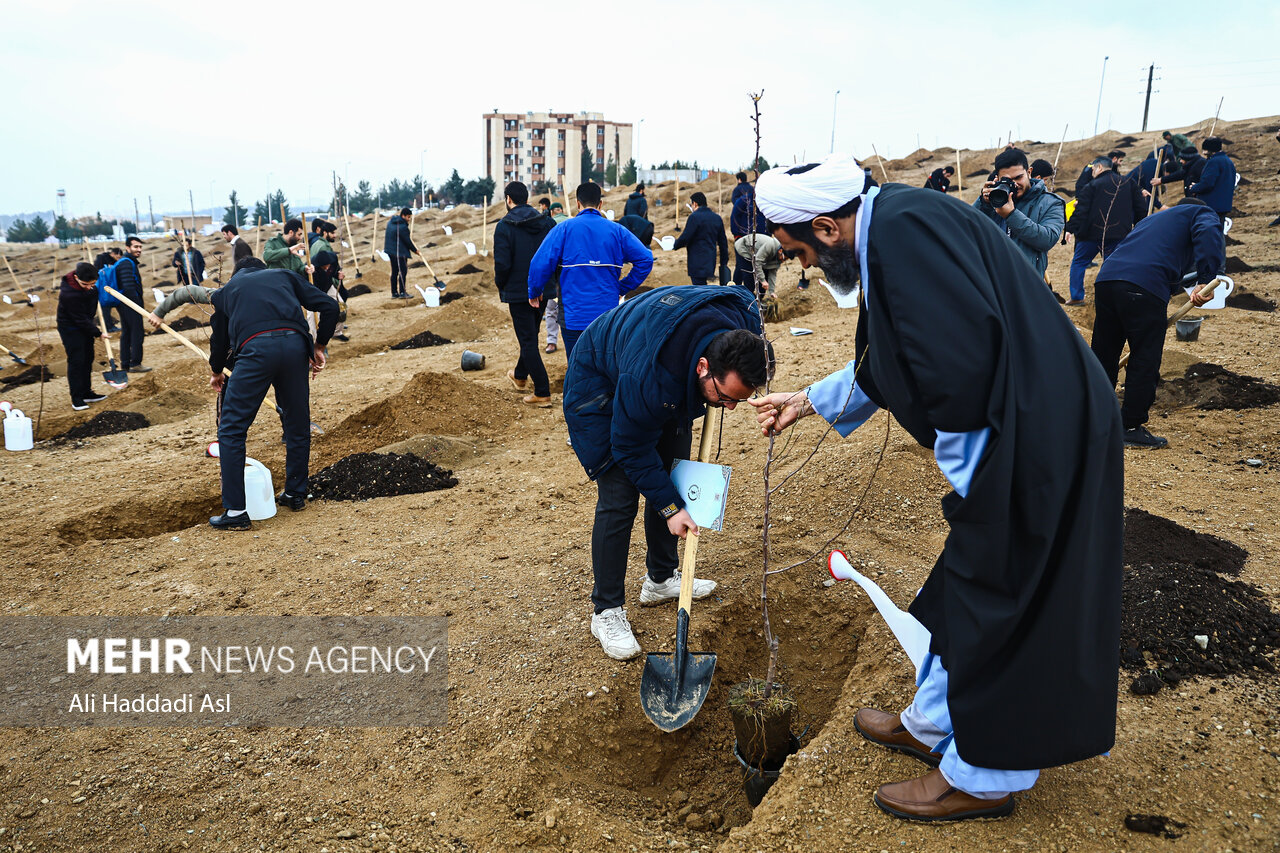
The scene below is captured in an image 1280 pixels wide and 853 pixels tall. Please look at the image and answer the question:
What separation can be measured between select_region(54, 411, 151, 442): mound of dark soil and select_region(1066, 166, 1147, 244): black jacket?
10042 millimetres

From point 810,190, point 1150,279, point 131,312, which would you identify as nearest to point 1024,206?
point 1150,279

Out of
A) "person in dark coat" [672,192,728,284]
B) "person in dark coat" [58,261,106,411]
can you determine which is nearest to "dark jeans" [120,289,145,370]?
"person in dark coat" [58,261,106,411]

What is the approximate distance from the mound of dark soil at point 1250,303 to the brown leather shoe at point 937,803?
29.4ft

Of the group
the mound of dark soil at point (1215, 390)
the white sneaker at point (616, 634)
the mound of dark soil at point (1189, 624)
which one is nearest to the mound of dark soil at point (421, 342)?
the white sneaker at point (616, 634)

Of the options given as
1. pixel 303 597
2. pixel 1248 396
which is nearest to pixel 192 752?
pixel 303 597

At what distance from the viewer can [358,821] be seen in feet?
7.66

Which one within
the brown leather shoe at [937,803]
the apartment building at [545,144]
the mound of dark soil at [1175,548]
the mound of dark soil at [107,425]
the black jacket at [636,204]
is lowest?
the mound of dark soil at [107,425]

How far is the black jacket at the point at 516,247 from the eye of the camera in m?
6.61

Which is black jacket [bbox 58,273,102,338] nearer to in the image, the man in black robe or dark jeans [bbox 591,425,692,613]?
dark jeans [bbox 591,425,692,613]

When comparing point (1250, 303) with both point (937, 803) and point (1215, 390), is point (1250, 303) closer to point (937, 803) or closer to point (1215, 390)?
point (1215, 390)

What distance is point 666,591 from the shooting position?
3479 mm

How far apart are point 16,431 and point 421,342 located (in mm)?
A: 4758

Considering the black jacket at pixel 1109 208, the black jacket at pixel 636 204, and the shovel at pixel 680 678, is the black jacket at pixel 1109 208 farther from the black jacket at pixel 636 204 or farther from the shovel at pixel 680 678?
the shovel at pixel 680 678

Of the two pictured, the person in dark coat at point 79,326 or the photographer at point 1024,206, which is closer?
the photographer at point 1024,206
